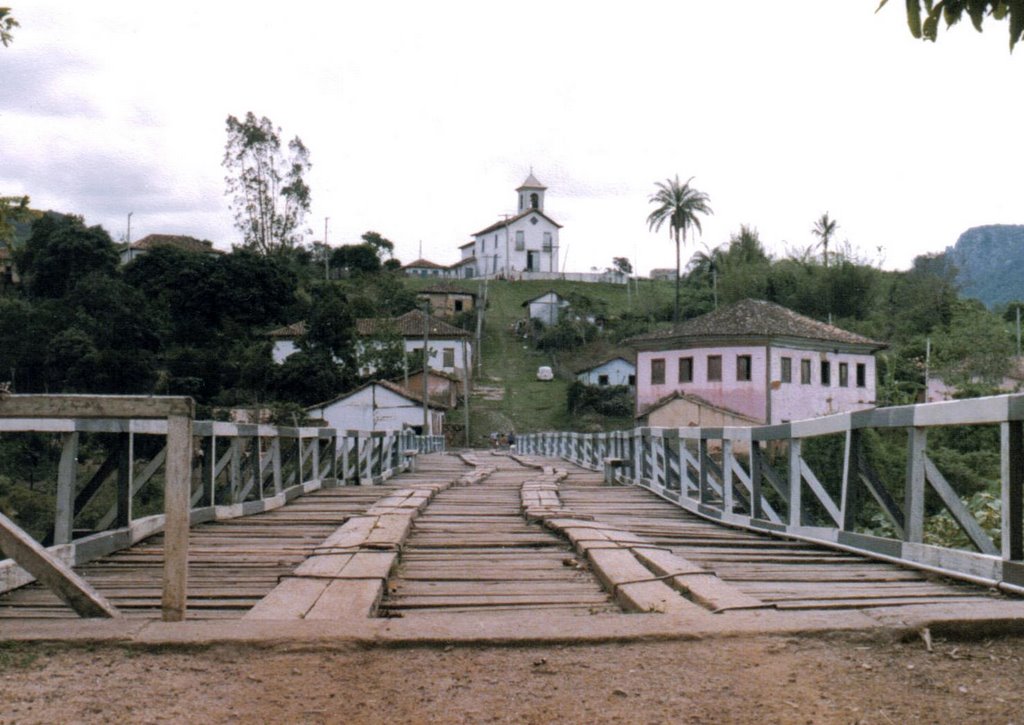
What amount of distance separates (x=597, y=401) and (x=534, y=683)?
2481 inches

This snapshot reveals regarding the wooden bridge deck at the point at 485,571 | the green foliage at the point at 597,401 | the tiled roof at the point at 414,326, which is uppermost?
the tiled roof at the point at 414,326

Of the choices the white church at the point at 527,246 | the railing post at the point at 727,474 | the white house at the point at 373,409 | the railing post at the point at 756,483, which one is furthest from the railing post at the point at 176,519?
the white church at the point at 527,246

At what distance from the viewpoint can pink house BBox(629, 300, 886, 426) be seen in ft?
167

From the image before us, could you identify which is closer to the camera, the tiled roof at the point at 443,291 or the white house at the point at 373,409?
the white house at the point at 373,409

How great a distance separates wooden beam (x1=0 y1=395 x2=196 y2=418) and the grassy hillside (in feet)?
191

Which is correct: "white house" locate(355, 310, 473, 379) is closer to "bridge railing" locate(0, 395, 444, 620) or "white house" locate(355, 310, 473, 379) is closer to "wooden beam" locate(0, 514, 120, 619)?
"bridge railing" locate(0, 395, 444, 620)

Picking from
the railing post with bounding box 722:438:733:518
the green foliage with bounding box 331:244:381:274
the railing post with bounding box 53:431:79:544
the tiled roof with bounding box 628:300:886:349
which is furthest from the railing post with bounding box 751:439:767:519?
the green foliage with bounding box 331:244:381:274

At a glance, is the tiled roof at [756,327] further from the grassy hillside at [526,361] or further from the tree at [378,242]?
the tree at [378,242]

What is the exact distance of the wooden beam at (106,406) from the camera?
13.0 feet

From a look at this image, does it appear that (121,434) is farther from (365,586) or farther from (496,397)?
(496,397)

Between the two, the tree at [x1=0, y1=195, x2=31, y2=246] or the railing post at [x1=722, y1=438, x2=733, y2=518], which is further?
the railing post at [x1=722, y1=438, x2=733, y2=518]

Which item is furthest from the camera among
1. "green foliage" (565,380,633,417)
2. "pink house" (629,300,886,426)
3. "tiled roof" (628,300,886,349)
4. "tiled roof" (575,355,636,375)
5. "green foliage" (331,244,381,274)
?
"green foliage" (331,244,381,274)

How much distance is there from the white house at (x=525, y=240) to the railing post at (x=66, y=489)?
110048 mm

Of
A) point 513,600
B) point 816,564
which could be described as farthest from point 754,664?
point 816,564
